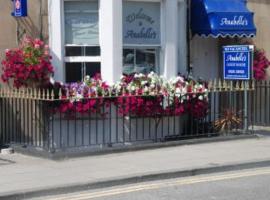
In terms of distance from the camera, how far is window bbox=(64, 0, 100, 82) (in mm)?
13930

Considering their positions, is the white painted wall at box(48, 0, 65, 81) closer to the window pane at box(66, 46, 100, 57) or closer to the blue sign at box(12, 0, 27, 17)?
the window pane at box(66, 46, 100, 57)

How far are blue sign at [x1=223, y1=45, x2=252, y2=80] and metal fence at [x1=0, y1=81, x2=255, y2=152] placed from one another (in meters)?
0.31

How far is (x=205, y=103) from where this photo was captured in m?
14.4

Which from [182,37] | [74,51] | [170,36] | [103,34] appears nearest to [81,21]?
[103,34]

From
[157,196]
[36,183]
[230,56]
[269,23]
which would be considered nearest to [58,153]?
[36,183]

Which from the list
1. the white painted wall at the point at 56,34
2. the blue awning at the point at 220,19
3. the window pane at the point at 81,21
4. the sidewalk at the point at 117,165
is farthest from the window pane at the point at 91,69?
the blue awning at the point at 220,19

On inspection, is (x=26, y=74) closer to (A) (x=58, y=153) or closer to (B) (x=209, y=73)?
(A) (x=58, y=153)

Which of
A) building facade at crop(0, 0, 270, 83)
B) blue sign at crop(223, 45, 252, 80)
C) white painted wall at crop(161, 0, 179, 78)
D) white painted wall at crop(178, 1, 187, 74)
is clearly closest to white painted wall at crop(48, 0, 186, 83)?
building facade at crop(0, 0, 270, 83)

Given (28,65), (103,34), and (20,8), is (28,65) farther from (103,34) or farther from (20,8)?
(103,34)

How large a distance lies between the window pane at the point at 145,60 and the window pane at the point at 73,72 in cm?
145

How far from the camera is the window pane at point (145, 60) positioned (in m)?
14.8

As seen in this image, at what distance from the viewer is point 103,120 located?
13.4 metres

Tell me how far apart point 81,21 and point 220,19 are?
11.8 feet

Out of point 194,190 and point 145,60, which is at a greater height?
point 145,60
